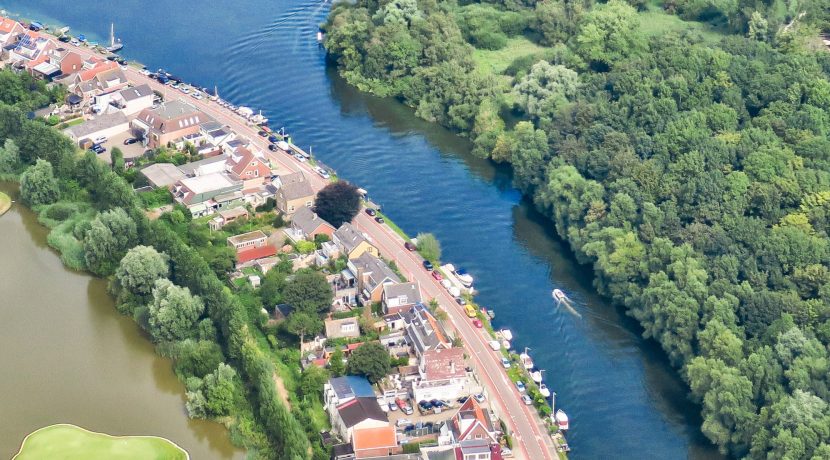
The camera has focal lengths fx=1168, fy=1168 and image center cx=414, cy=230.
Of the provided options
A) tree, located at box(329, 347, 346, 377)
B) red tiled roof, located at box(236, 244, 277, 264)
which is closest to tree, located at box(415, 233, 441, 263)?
red tiled roof, located at box(236, 244, 277, 264)

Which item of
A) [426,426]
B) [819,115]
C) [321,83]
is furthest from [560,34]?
[426,426]

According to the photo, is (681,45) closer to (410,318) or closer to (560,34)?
(560,34)

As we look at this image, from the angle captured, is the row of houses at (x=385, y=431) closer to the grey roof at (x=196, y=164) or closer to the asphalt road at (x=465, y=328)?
the asphalt road at (x=465, y=328)

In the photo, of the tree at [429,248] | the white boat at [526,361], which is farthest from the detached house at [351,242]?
the white boat at [526,361]

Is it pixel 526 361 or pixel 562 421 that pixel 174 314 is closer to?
pixel 526 361

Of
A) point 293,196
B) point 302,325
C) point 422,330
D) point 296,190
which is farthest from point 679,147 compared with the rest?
point 302,325

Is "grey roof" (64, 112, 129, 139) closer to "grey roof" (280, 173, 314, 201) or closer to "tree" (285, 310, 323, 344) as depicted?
"grey roof" (280, 173, 314, 201)
